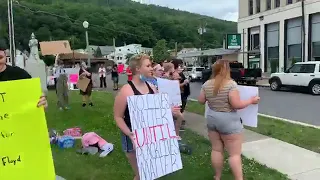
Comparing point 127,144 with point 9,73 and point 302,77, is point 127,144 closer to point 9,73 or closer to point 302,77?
point 9,73

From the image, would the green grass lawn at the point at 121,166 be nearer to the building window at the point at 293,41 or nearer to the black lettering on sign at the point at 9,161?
the black lettering on sign at the point at 9,161

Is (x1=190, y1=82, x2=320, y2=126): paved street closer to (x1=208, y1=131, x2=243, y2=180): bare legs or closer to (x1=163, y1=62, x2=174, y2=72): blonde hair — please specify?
(x1=163, y1=62, x2=174, y2=72): blonde hair

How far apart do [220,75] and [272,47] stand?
38599mm

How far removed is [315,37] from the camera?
34750 mm

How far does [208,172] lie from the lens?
549 centimetres

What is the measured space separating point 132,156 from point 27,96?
1.25m

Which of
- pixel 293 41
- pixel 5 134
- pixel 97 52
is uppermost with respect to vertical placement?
pixel 97 52

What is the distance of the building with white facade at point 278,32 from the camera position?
34969mm

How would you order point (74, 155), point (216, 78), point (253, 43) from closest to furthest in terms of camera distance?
point (216, 78) < point (74, 155) < point (253, 43)

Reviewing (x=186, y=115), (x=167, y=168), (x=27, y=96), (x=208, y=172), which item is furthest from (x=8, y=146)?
(x=186, y=115)

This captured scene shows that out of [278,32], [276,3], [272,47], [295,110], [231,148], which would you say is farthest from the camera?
[272,47]

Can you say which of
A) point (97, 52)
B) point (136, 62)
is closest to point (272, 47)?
point (136, 62)

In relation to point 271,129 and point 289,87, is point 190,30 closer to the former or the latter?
point 289,87

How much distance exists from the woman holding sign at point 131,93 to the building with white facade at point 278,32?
3214cm
